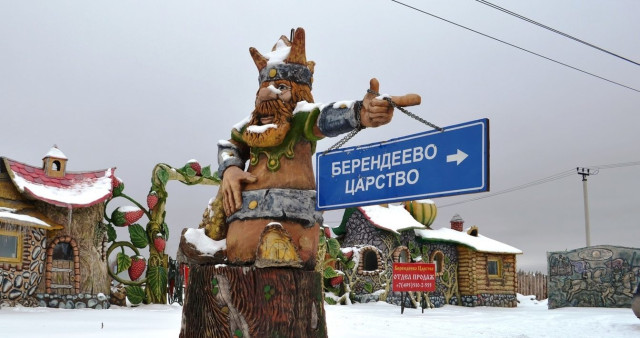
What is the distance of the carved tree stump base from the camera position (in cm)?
330

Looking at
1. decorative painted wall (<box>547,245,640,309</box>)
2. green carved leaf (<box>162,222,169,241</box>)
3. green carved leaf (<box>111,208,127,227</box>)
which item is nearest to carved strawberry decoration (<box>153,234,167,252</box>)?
green carved leaf (<box>162,222,169,241</box>)

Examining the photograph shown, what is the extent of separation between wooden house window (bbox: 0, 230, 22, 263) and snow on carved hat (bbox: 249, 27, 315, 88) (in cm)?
1071

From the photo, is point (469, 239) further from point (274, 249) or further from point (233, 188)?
point (274, 249)

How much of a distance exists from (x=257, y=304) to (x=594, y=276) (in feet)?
62.6

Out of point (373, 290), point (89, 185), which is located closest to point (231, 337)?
point (89, 185)

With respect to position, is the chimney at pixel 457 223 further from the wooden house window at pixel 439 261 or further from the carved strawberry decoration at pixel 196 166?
the carved strawberry decoration at pixel 196 166

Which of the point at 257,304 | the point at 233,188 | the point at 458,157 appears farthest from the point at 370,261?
the point at 458,157

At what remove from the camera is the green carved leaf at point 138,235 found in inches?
561

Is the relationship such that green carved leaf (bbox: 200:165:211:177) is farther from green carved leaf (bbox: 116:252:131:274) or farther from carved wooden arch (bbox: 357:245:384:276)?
carved wooden arch (bbox: 357:245:384:276)

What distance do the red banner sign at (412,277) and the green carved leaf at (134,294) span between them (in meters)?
6.34

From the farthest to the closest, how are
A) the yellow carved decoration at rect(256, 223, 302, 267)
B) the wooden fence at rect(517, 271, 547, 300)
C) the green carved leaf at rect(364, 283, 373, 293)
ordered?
the wooden fence at rect(517, 271, 547, 300) → the green carved leaf at rect(364, 283, 373, 293) → the yellow carved decoration at rect(256, 223, 302, 267)

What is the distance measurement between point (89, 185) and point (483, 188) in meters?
12.8

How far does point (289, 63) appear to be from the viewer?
372 centimetres

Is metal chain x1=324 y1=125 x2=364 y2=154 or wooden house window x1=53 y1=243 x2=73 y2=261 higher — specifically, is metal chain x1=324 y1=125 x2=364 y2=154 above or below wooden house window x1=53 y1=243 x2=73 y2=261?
above
